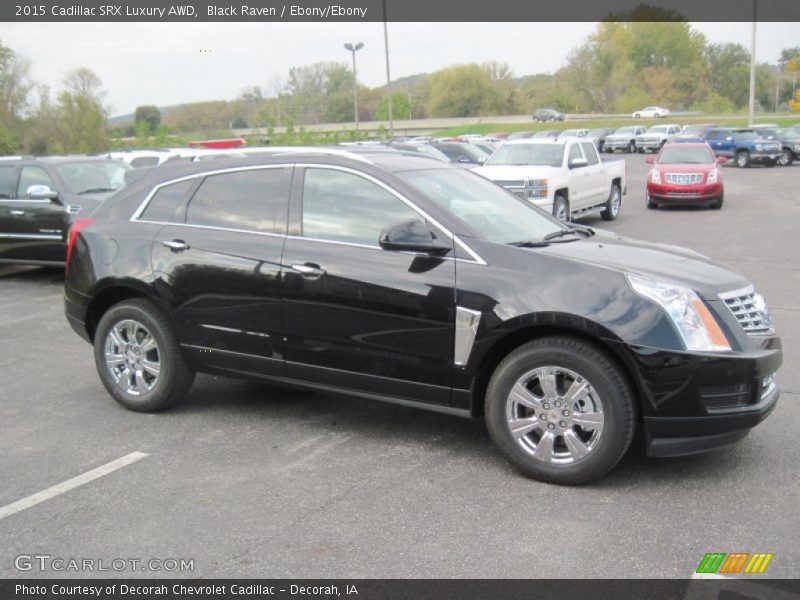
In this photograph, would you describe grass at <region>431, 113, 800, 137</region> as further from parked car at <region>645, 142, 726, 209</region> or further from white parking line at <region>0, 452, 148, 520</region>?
white parking line at <region>0, 452, 148, 520</region>

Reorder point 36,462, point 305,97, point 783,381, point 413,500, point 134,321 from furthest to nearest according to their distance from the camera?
point 305,97, point 783,381, point 134,321, point 36,462, point 413,500

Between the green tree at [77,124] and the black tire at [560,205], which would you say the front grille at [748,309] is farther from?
the green tree at [77,124]

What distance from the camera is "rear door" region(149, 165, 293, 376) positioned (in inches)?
210

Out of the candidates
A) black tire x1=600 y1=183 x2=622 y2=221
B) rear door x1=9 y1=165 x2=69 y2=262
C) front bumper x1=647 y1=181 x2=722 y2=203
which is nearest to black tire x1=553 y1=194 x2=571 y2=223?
black tire x1=600 y1=183 x2=622 y2=221

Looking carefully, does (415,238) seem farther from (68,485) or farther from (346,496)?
(68,485)

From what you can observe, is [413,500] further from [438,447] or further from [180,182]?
[180,182]

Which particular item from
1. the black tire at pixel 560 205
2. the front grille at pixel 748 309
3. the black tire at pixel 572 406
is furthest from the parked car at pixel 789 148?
the black tire at pixel 572 406

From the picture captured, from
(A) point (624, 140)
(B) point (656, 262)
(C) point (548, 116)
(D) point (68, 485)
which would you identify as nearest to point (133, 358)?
(D) point (68, 485)

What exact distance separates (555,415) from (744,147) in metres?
35.1

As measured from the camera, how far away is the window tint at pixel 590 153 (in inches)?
680

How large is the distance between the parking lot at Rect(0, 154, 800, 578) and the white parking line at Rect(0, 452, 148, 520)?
0.14 ft

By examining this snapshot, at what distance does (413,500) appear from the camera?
434cm
